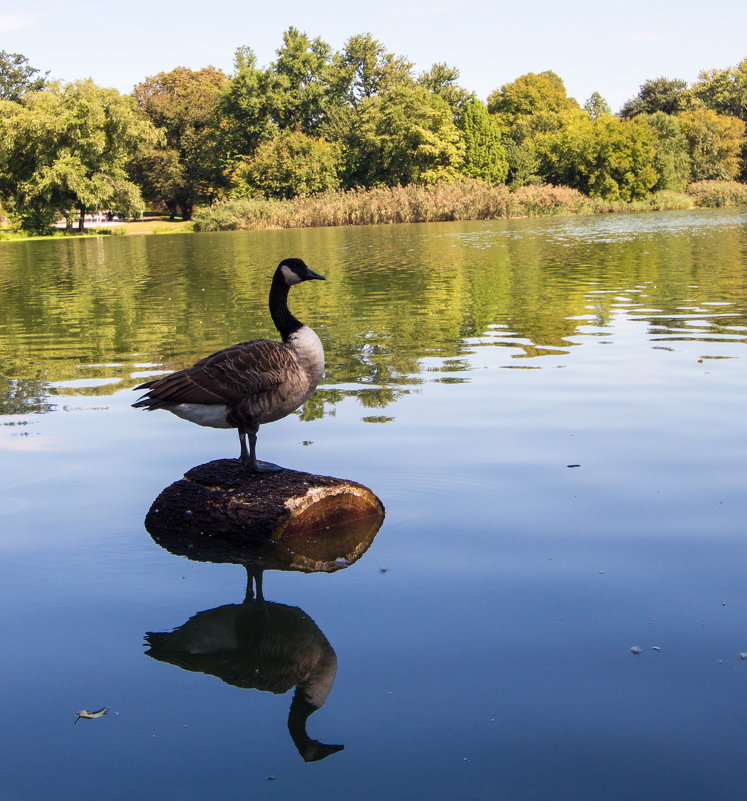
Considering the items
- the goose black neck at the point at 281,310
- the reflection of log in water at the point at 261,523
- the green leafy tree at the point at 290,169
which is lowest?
the reflection of log in water at the point at 261,523

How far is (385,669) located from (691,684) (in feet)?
4.92

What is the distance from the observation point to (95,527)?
660 cm

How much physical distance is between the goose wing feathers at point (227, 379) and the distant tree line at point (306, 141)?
6376 centimetres

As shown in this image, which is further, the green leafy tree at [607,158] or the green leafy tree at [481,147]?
the green leafy tree at [481,147]

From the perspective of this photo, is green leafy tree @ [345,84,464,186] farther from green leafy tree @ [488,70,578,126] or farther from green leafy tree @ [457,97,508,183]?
green leafy tree @ [488,70,578,126]

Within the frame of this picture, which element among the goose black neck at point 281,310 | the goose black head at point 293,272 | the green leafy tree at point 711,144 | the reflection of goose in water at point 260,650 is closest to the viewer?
the reflection of goose in water at point 260,650

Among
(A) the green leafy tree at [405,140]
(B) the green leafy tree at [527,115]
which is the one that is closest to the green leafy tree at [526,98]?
(B) the green leafy tree at [527,115]

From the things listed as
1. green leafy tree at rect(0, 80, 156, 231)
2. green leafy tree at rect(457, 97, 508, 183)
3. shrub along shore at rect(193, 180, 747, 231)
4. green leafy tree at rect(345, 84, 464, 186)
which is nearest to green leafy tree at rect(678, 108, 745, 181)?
shrub along shore at rect(193, 180, 747, 231)

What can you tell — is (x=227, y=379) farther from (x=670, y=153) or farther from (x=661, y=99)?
(x=661, y=99)

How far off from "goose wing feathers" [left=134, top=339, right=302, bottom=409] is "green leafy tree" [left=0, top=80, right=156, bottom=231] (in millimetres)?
63626

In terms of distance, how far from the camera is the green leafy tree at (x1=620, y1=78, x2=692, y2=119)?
110m

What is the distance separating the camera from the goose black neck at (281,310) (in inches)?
270

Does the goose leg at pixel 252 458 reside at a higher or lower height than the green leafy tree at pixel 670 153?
lower

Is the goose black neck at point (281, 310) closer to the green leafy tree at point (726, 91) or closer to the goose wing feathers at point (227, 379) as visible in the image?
the goose wing feathers at point (227, 379)
